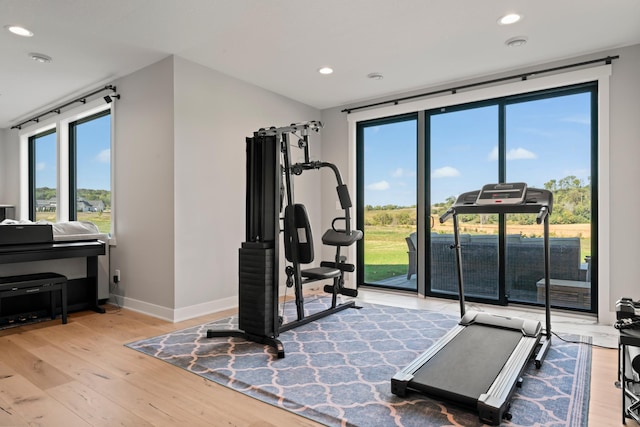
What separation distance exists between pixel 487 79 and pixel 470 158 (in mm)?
921

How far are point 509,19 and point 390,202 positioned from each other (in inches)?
106

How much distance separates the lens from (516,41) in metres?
3.54

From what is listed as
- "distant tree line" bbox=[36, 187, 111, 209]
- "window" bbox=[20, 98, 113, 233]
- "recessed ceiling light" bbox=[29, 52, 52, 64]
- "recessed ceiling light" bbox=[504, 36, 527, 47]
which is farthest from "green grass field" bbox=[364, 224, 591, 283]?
"recessed ceiling light" bbox=[29, 52, 52, 64]

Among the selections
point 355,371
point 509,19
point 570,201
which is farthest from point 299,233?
point 570,201

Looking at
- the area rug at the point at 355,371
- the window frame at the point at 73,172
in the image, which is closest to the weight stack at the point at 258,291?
the area rug at the point at 355,371

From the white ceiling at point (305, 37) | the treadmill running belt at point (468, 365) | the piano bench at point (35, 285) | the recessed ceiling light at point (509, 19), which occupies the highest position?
the white ceiling at point (305, 37)

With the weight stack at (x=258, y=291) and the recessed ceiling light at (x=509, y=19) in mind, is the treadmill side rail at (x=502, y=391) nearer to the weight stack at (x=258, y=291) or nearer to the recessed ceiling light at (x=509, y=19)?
the weight stack at (x=258, y=291)

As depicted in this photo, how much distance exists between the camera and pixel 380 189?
5.46 meters

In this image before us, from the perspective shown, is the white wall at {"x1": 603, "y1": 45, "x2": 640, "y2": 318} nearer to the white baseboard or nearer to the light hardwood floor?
the light hardwood floor

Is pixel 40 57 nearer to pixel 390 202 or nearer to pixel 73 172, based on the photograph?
pixel 73 172

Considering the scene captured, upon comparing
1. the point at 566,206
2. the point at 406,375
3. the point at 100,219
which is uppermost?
the point at 566,206

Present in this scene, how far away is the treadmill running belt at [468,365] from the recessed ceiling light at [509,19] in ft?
8.22

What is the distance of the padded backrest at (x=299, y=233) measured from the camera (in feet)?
11.4

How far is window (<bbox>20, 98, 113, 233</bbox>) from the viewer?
5.01 meters
